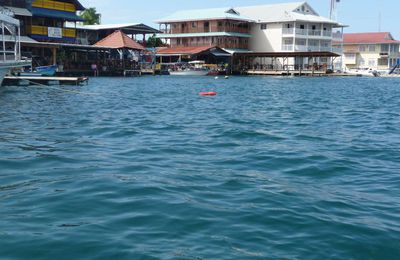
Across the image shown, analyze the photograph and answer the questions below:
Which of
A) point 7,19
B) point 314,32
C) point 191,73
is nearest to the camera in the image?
point 7,19

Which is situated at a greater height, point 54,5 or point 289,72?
point 54,5

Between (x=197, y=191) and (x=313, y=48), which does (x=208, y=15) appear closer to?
(x=313, y=48)

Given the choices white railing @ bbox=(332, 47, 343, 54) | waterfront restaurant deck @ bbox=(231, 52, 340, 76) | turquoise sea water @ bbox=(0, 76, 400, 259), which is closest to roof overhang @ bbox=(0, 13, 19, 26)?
turquoise sea water @ bbox=(0, 76, 400, 259)

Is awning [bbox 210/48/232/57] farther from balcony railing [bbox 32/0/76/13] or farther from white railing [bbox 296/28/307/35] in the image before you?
balcony railing [bbox 32/0/76/13]

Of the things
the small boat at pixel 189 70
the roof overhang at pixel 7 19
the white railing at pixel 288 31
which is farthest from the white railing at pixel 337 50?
the roof overhang at pixel 7 19

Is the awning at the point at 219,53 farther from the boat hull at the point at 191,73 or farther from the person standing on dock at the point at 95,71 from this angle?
the person standing on dock at the point at 95,71

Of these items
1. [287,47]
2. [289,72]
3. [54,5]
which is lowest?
[289,72]

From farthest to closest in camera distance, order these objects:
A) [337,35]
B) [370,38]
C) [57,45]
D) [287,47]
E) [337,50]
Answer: [370,38] → [337,50] → [337,35] → [287,47] → [57,45]

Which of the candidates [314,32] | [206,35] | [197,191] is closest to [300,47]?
[314,32]

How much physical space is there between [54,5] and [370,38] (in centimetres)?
6003

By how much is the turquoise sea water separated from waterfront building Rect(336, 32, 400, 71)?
265ft

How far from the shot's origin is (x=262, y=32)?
76.1 meters

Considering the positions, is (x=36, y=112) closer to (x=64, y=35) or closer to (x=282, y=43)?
(x=64, y=35)

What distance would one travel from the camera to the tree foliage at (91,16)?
8438 cm
